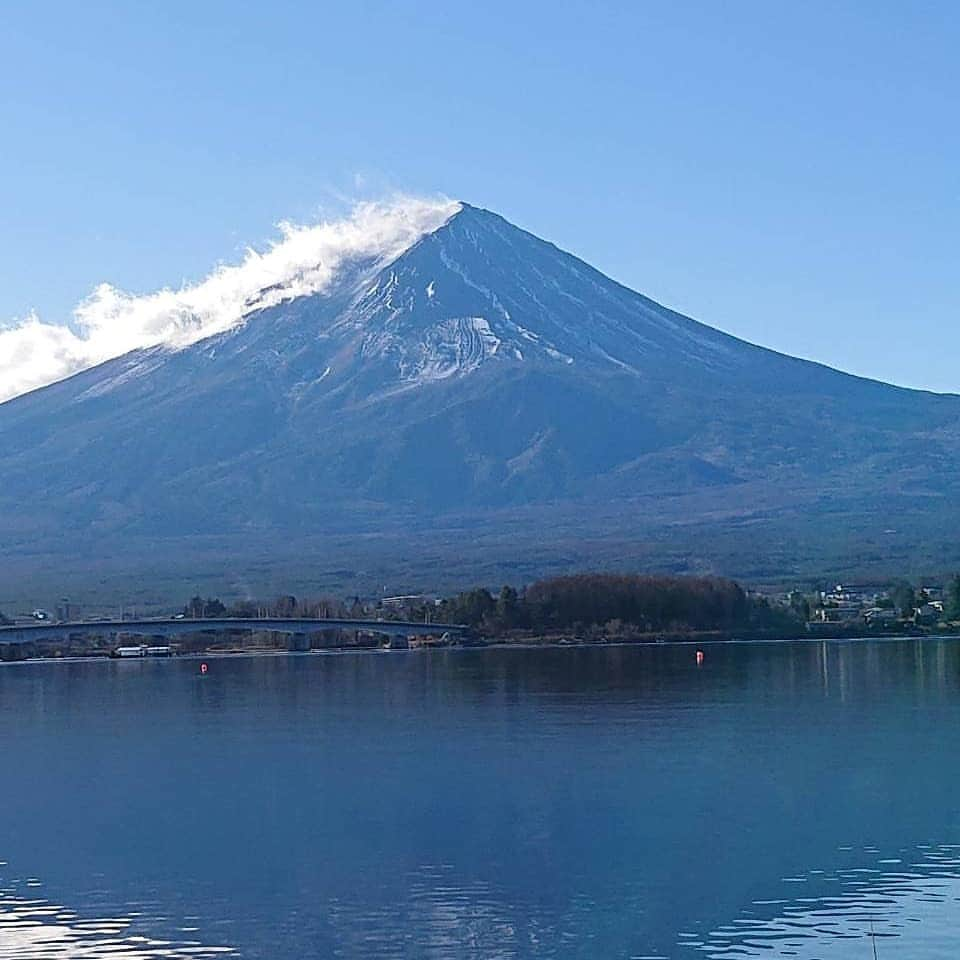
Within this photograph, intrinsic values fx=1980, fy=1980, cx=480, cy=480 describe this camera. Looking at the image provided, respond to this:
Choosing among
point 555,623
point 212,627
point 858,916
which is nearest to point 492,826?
point 858,916

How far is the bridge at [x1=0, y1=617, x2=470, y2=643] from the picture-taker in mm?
81188

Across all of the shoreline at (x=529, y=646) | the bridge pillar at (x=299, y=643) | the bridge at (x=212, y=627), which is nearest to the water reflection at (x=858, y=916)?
the shoreline at (x=529, y=646)

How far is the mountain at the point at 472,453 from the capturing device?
14862 cm

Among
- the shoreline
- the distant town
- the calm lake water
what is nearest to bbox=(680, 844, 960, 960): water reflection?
the calm lake water

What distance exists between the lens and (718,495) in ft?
521

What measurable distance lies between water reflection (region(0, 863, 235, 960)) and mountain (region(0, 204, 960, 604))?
11061cm

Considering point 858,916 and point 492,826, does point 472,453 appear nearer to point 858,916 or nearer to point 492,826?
point 492,826

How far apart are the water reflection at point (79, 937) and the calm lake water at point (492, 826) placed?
5cm

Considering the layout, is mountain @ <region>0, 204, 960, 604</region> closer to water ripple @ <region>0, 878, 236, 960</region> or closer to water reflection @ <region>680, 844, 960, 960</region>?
water reflection @ <region>680, 844, 960, 960</region>

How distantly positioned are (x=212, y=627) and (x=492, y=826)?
56.2 m

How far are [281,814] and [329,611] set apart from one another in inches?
2476

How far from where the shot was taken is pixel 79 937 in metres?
20.8

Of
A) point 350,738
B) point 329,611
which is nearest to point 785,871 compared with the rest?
point 350,738

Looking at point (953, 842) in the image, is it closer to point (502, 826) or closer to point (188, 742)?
point (502, 826)
